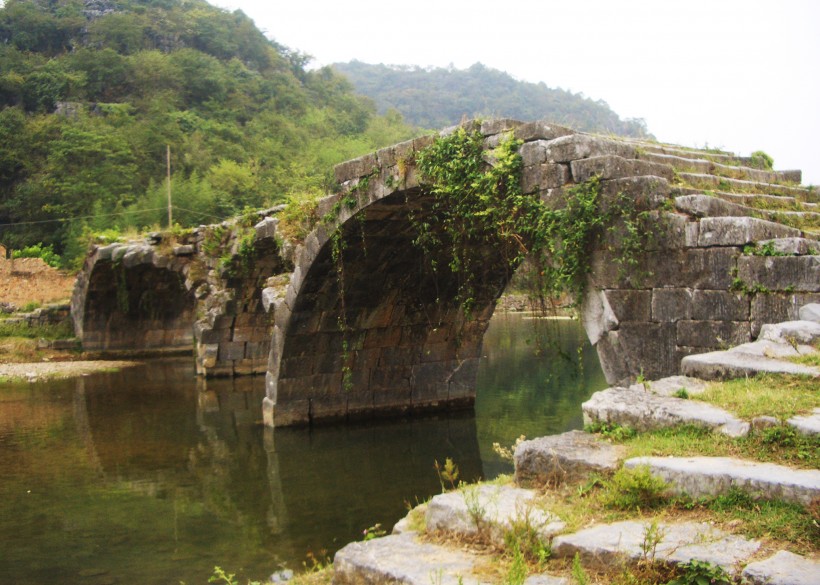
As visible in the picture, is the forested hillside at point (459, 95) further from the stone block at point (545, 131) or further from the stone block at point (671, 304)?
the stone block at point (671, 304)

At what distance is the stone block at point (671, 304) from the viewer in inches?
231

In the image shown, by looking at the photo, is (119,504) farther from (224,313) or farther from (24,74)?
(24,74)

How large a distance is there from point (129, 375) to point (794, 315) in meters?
18.5

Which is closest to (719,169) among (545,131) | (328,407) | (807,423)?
(545,131)

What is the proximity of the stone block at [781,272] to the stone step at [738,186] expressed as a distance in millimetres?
1584

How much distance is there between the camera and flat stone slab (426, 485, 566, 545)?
3.17 meters

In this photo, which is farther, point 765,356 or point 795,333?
point 795,333

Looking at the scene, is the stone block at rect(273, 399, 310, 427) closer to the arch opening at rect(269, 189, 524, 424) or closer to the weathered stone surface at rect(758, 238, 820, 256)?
the arch opening at rect(269, 189, 524, 424)

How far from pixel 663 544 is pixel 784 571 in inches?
17.3

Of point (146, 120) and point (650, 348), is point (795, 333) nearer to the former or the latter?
point (650, 348)

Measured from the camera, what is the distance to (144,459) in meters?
10.3

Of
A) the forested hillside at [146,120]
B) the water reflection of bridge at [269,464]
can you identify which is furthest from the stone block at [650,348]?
the forested hillside at [146,120]

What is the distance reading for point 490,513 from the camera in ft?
11.1

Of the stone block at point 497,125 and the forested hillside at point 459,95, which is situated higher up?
the forested hillside at point 459,95
